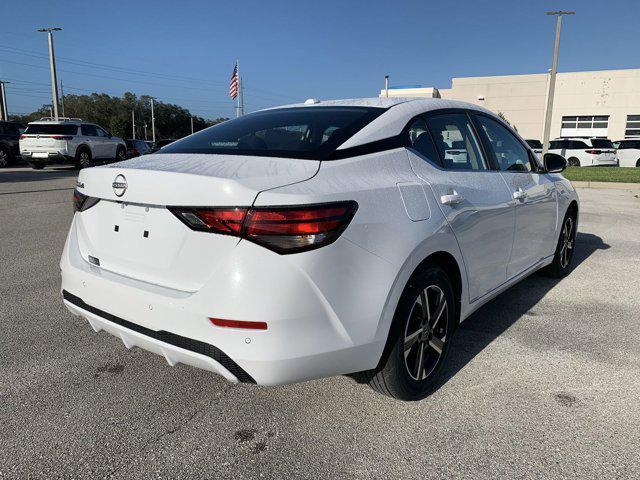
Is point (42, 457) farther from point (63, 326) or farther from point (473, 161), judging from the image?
point (473, 161)

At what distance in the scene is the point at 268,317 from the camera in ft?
6.33

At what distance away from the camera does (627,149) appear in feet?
92.5

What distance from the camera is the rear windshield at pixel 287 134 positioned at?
7.88 ft

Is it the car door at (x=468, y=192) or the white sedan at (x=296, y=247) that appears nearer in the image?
the white sedan at (x=296, y=247)

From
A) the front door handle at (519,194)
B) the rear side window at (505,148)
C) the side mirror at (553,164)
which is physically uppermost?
the rear side window at (505,148)

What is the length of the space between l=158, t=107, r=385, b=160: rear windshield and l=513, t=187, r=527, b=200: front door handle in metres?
1.29

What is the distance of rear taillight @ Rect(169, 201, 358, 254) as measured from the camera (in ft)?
6.28

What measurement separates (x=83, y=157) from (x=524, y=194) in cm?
1869

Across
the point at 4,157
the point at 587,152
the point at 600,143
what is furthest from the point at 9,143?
the point at 600,143

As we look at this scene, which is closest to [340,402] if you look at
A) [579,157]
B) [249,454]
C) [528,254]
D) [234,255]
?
[249,454]

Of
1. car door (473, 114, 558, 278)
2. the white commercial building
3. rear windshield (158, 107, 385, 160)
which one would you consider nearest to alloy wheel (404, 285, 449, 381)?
rear windshield (158, 107, 385, 160)

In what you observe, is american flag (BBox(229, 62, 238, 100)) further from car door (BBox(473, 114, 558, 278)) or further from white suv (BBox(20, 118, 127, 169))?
car door (BBox(473, 114, 558, 278))

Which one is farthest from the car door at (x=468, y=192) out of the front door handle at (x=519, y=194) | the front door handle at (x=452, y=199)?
the front door handle at (x=519, y=194)

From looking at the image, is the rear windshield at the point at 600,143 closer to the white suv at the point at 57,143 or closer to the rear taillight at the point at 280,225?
the white suv at the point at 57,143
